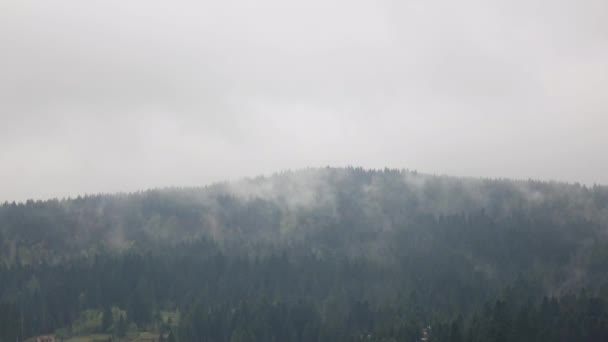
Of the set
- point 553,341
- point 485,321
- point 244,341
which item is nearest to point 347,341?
point 244,341

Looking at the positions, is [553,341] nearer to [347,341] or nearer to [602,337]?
[602,337]

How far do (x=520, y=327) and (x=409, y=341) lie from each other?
29.4m

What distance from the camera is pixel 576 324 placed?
181 metres

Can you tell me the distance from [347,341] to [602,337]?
225 feet

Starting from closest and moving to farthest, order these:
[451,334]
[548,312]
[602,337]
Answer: [451,334]
[602,337]
[548,312]

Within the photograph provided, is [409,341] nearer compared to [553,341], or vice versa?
[553,341]

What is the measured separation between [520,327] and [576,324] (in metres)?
23.8

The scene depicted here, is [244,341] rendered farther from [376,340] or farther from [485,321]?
[485,321]

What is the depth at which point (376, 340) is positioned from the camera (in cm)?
18400

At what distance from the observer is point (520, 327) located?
168 metres

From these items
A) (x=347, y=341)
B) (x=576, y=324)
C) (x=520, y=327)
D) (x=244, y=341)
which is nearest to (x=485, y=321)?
(x=520, y=327)

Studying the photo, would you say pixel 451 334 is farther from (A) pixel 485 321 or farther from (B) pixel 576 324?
(B) pixel 576 324

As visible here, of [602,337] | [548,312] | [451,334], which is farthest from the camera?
[548,312]

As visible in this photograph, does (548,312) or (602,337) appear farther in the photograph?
(548,312)
